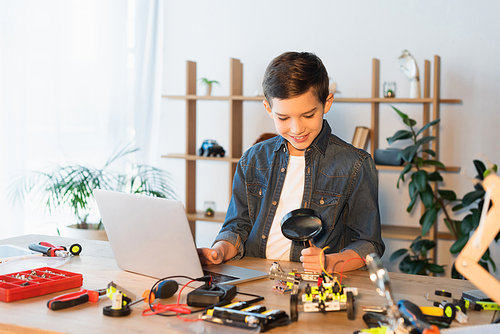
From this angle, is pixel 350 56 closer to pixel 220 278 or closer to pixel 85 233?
pixel 85 233

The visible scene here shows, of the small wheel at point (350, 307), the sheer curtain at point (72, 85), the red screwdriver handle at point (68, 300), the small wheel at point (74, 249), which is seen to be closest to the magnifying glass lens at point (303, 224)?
the small wheel at point (350, 307)

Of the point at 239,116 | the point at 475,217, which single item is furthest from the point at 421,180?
the point at 239,116

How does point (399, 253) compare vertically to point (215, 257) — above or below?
below

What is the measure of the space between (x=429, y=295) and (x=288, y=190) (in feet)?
2.02

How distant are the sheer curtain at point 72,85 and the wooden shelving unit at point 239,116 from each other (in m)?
0.56

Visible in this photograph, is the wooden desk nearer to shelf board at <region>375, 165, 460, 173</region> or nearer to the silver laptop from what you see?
the silver laptop

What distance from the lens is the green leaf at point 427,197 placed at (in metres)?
2.86

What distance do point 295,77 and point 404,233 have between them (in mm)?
2009

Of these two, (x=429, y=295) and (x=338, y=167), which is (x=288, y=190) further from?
(x=429, y=295)

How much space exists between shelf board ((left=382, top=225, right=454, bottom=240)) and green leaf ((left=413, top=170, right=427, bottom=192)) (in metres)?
0.34

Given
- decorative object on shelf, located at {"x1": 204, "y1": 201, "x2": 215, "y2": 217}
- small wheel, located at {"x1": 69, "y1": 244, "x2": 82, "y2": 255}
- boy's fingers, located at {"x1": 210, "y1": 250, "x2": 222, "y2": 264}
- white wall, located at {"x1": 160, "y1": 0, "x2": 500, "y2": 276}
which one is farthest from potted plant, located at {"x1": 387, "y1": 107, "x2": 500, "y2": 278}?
small wheel, located at {"x1": 69, "y1": 244, "x2": 82, "y2": 255}

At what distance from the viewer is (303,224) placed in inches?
47.0

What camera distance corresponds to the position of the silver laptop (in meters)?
1.11

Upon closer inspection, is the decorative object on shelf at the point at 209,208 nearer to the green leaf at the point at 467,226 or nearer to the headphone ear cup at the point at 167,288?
the green leaf at the point at 467,226
